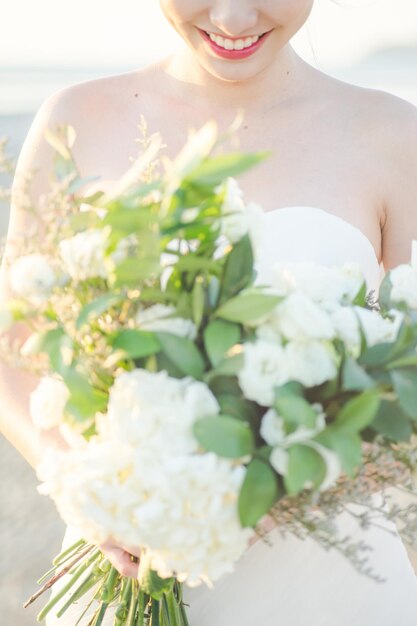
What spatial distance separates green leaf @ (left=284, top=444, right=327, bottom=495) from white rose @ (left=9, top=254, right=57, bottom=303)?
425 mm

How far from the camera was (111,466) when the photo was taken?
142cm

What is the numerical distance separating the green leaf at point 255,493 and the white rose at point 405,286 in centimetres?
46

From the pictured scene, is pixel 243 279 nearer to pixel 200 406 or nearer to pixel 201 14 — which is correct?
pixel 200 406

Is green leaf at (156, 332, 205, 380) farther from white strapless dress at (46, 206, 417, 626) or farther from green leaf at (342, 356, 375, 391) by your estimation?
white strapless dress at (46, 206, 417, 626)

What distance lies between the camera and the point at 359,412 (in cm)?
139

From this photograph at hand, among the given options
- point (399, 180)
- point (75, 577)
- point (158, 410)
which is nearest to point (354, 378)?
point (158, 410)

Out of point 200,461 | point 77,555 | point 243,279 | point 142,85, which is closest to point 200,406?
point 200,461

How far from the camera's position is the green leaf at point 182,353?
1440mm

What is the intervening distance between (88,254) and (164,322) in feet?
0.49

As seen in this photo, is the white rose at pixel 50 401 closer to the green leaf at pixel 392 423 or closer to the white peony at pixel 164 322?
the white peony at pixel 164 322

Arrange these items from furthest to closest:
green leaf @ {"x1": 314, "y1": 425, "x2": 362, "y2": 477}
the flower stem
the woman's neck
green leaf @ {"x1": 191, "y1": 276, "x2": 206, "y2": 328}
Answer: the woman's neck → the flower stem → green leaf @ {"x1": 191, "y1": 276, "x2": 206, "y2": 328} → green leaf @ {"x1": 314, "y1": 425, "x2": 362, "y2": 477}

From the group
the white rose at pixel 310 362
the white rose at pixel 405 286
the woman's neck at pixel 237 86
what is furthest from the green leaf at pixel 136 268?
the woman's neck at pixel 237 86

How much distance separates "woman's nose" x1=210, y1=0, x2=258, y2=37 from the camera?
2.32m

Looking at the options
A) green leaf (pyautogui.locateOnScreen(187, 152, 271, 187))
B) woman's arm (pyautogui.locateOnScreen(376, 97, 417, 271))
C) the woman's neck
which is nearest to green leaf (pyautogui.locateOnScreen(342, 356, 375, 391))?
green leaf (pyautogui.locateOnScreen(187, 152, 271, 187))
